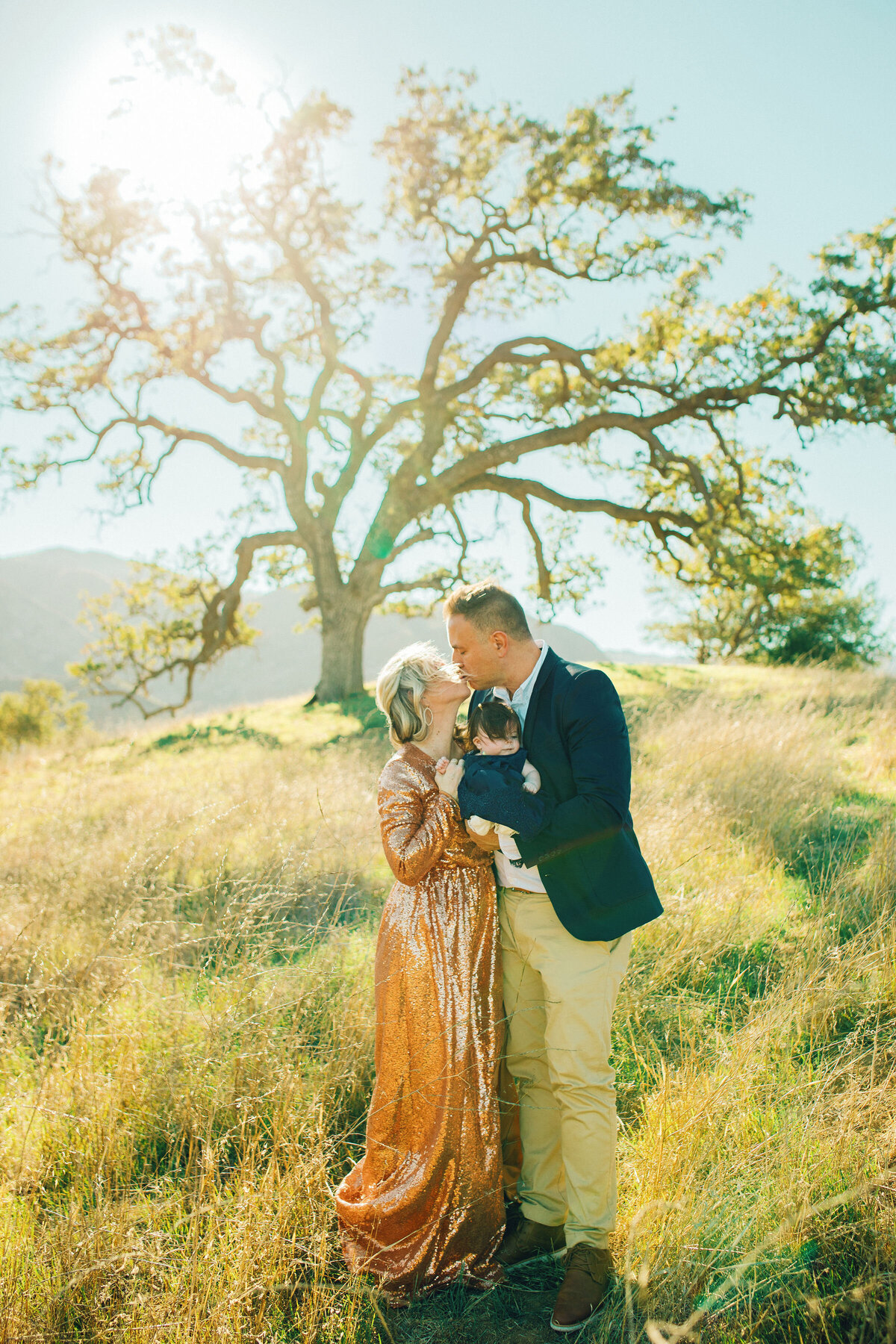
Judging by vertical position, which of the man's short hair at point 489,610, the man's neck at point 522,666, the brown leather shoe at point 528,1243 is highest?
the man's short hair at point 489,610

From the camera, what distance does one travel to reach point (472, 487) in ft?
58.1

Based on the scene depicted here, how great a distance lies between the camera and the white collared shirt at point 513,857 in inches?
104

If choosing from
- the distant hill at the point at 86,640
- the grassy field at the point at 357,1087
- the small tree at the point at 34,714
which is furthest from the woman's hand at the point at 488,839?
the distant hill at the point at 86,640

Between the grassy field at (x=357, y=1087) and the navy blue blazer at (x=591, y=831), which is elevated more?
the navy blue blazer at (x=591, y=831)

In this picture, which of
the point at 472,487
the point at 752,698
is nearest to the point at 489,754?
the point at 752,698

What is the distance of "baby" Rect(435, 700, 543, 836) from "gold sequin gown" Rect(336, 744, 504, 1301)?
0.60ft

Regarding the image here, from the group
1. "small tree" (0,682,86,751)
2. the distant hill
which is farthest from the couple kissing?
the distant hill

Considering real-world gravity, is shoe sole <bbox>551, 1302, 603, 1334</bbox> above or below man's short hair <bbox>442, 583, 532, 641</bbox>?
below

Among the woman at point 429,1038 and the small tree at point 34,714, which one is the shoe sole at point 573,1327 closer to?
the woman at point 429,1038

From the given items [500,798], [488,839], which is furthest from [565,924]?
[500,798]

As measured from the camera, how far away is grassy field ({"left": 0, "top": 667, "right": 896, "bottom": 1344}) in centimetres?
227

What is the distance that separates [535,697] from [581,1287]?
1.99 m

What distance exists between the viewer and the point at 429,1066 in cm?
264

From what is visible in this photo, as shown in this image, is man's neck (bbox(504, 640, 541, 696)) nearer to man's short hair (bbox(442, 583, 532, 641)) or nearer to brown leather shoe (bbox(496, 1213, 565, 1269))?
man's short hair (bbox(442, 583, 532, 641))
